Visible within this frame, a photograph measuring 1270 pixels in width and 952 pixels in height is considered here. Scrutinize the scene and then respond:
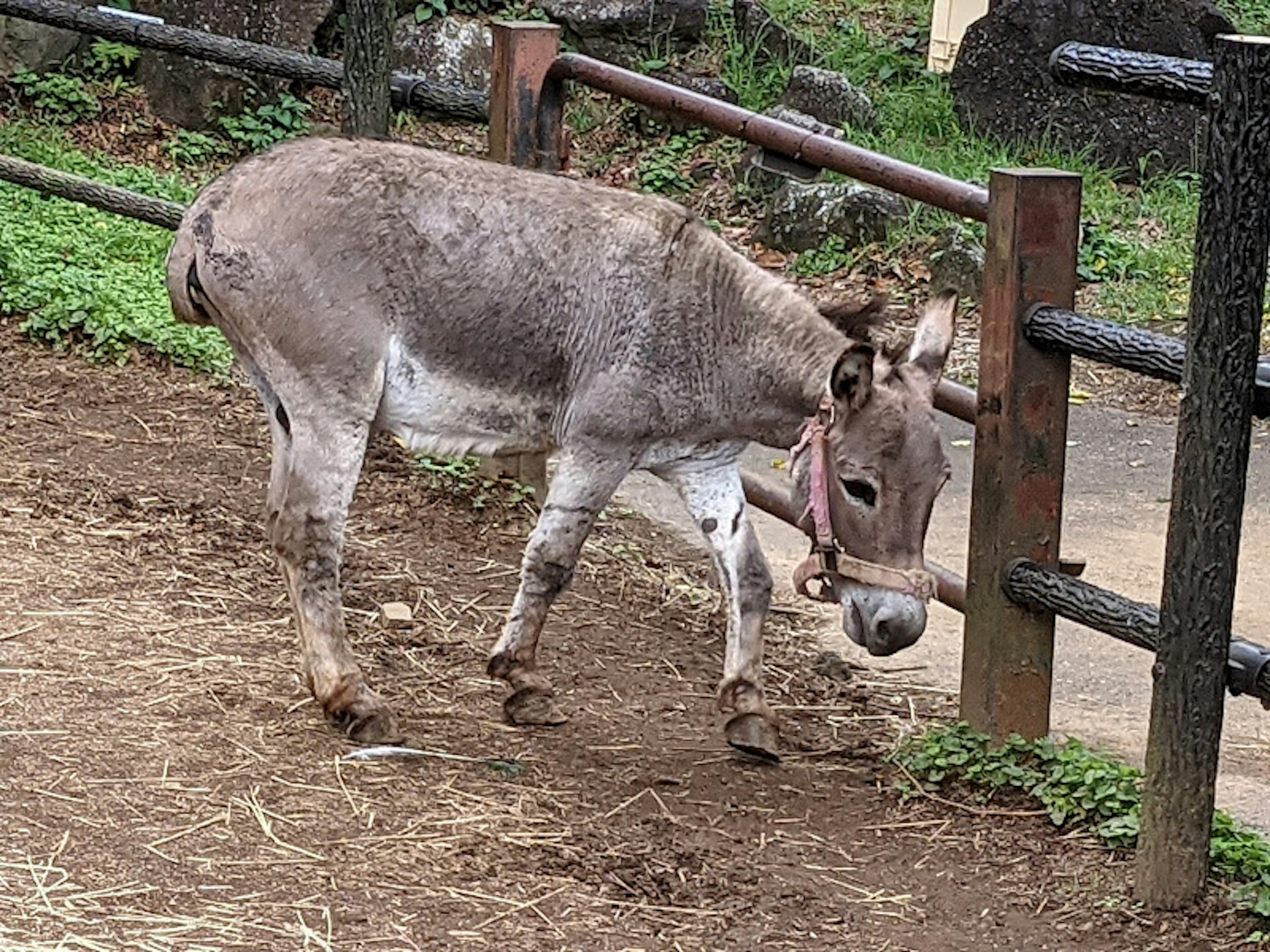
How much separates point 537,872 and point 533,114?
9.69ft

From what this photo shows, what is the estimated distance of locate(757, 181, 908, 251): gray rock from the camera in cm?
1009

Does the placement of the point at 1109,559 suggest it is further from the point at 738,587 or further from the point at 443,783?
the point at 443,783

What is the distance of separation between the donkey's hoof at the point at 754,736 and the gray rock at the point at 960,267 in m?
4.92

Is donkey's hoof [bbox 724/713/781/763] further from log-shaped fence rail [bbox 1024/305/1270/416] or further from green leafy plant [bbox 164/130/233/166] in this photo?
green leafy plant [bbox 164/130/233/166]

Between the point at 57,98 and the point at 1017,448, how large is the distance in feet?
26.2

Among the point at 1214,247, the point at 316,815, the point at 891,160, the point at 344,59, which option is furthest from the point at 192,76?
the point at 1214,247

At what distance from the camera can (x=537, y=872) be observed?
3990 mm

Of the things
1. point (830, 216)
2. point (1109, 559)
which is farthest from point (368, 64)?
point (830, 216)

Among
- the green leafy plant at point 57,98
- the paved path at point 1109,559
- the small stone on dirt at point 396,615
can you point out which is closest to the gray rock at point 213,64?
the green leafy plant at point 57,98

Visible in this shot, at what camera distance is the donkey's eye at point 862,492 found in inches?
174

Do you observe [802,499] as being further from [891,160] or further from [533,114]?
[533,114]

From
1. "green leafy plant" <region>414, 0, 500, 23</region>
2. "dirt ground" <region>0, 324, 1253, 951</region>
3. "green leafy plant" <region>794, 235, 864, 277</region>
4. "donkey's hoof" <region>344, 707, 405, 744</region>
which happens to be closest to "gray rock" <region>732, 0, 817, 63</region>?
"green leafy plant" <region>414, 0, 500, 23</region>

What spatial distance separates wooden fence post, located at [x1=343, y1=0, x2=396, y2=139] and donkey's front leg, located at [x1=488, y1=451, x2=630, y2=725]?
1.85 metres

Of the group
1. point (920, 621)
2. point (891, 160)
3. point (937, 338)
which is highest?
point (891, 160)
